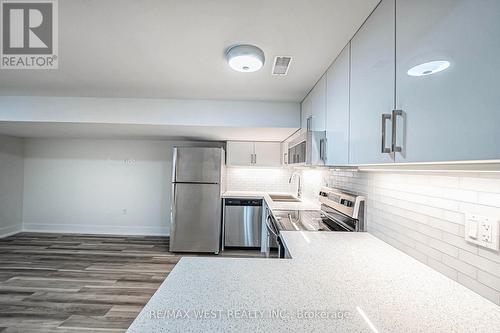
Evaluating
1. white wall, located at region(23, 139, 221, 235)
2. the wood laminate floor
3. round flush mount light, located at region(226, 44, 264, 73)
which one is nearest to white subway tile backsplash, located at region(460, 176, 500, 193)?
round flush mount light, located at region(226, 44, 264, 73)

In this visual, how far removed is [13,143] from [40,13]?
14.5 feet

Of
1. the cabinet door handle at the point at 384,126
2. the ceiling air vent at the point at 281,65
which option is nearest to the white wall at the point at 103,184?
the ceiling air vent at the point at 281,65

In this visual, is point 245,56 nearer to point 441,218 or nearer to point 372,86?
point 372,86

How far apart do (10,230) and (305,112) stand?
567 cm

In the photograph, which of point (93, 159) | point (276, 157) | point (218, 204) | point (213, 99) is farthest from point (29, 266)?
point (276, 157)

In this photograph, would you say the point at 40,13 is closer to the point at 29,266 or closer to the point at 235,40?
the point at 235,40

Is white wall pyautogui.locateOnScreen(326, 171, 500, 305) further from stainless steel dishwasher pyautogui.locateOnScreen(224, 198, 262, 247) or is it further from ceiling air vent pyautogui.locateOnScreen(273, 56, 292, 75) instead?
stainless steel dishwasher pyautogui.locateOnScreen(224, 198, 262, 247)

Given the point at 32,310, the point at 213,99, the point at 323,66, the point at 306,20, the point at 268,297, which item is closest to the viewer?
the point at 268,297

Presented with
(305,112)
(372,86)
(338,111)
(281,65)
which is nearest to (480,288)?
(372,86)

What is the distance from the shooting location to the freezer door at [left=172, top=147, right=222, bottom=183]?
3832mm

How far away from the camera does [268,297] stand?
0.89 meters

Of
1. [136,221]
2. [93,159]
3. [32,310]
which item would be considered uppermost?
[93,159]

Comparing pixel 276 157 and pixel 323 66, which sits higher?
pixel 323 66

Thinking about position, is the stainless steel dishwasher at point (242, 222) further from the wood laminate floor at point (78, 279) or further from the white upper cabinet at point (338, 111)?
the white upper cabinet at point (338, 111)
